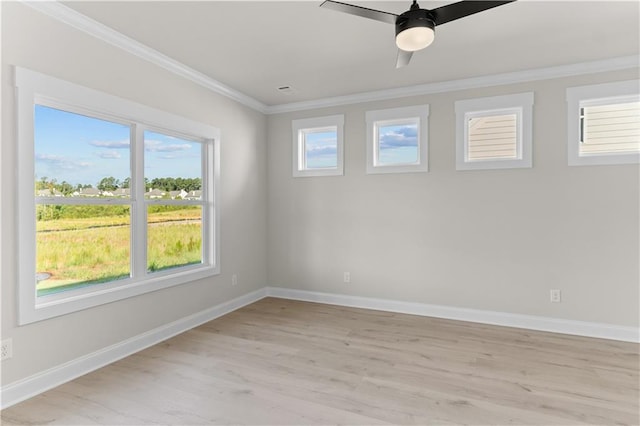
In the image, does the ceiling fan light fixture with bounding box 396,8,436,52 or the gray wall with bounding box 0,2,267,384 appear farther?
Answer: the gray wall with bounding box 0,2,267,384

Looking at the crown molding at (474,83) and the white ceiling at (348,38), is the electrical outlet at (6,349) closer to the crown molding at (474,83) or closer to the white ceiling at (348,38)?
the white ceiling at (348,38)

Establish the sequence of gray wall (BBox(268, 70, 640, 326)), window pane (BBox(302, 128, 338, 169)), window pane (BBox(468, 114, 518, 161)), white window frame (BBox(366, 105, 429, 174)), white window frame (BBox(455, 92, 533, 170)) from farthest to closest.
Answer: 1. window pane (BBox(302, 128, 338, 169))
2. white window frame (BBox(366, 105, 429, 174))
3. window pane (BBox(468, 114, 518, 161))
4. white window frame (BBox(455, 92, 533, 170))
5. gray wall (BBox(268, 70, 640, 326))

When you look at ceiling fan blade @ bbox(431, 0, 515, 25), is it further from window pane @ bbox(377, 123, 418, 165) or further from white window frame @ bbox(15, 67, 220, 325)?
white window frame @ bbox(15, 67, 220, 325)

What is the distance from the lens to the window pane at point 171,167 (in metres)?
3.47

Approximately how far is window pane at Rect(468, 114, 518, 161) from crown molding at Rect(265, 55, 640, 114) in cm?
40

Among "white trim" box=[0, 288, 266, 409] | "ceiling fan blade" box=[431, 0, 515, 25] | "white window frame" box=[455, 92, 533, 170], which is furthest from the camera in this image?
"white window frame" box=[455, 92, 533, 170]

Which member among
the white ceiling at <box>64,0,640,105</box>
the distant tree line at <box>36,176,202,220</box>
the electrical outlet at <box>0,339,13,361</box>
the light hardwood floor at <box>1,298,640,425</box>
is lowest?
the light hardwood floor at <box>1,298,640,425</box>

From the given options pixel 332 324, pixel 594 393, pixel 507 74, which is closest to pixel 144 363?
pixel 332 324

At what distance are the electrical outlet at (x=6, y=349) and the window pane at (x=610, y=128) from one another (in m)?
5.29

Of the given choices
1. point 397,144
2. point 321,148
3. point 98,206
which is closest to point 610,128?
point 397,144

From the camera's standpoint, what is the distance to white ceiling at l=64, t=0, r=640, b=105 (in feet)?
8.46

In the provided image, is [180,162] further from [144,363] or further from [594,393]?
[594,393]

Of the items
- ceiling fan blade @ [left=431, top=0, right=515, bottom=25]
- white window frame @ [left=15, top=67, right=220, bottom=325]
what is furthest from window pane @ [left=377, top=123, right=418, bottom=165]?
ceiling fan blade @ [left=431, top=0, right=515, bottom=25]

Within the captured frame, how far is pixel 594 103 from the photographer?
11.9 ft
